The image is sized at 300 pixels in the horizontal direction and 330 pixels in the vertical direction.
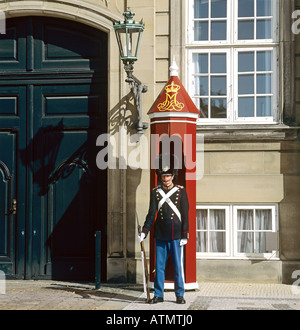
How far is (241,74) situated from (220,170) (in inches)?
60.2

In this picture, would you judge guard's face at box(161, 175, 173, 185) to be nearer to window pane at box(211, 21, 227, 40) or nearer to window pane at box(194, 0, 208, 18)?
window pane at box(211, 21, 227, 40)

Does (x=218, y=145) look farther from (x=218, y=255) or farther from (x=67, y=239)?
(x=67, y=239)

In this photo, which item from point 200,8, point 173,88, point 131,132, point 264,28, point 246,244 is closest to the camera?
point 173,88

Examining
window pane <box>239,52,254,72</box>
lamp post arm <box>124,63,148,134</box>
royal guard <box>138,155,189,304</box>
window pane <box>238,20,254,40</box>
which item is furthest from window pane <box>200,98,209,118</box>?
royal guard <box>138,155,189,304</box>

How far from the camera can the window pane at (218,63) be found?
504 inches

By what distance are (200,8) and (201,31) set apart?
14.0 inches

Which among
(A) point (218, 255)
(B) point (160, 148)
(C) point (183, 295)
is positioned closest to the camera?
(C) point (183, 295)

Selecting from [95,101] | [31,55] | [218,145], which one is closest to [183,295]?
[218,145]

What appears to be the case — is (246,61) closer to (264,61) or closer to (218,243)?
(264,61)

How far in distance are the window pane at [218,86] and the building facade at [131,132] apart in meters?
0.02

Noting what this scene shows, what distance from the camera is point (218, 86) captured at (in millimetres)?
12781

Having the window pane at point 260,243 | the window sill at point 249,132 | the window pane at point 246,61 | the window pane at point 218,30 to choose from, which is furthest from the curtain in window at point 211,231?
the window pane at point 218,30

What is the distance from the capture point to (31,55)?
13.1 m

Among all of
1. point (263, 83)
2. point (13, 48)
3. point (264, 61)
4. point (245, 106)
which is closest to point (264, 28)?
point (264, 61)
